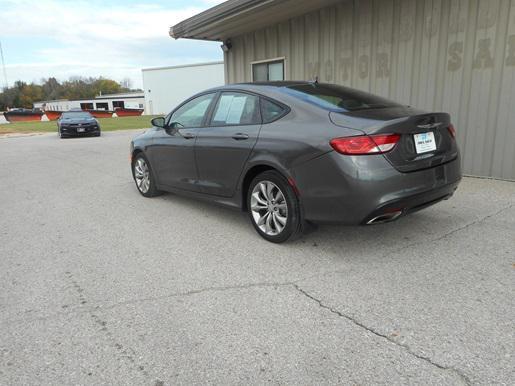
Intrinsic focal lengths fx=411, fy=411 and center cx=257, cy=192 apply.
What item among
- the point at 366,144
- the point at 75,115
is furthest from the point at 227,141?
the point at 75,115

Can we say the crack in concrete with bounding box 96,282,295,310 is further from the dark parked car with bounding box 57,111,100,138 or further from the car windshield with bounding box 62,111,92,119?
the car windshield with bounding box 62,111,92,119

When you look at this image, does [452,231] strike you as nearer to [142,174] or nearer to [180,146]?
[180,146]

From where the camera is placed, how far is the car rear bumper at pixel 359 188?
334cm

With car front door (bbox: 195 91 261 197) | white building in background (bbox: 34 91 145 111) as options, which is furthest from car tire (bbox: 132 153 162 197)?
white building in background (bbox: 34 91 145 111)

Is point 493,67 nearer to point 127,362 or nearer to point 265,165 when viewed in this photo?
point 265,165

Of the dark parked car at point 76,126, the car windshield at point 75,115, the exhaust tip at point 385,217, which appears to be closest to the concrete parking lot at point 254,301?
the exhaust tip at point 385,217

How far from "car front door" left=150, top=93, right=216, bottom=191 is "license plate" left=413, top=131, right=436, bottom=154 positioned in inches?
98.9

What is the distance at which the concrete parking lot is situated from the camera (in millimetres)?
2334

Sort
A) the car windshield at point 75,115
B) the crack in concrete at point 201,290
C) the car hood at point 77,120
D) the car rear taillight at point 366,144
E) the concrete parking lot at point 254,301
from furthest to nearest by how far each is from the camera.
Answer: the car windshield at point 75,115, the car hood at point 77,120, the car rear taillight at point 366,144, the crack in concrete at point 201,290, the concrete parking lot at point 254,301

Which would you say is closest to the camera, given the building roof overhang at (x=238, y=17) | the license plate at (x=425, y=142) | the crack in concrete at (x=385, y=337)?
the crack in concrete at (x=385, y=337)

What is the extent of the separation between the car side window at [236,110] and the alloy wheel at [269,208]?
0.70 meters

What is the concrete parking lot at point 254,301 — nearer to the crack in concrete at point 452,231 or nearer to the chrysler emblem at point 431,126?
the crack in concrete at point 452,231

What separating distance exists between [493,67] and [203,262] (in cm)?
537

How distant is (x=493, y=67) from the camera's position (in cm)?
622
